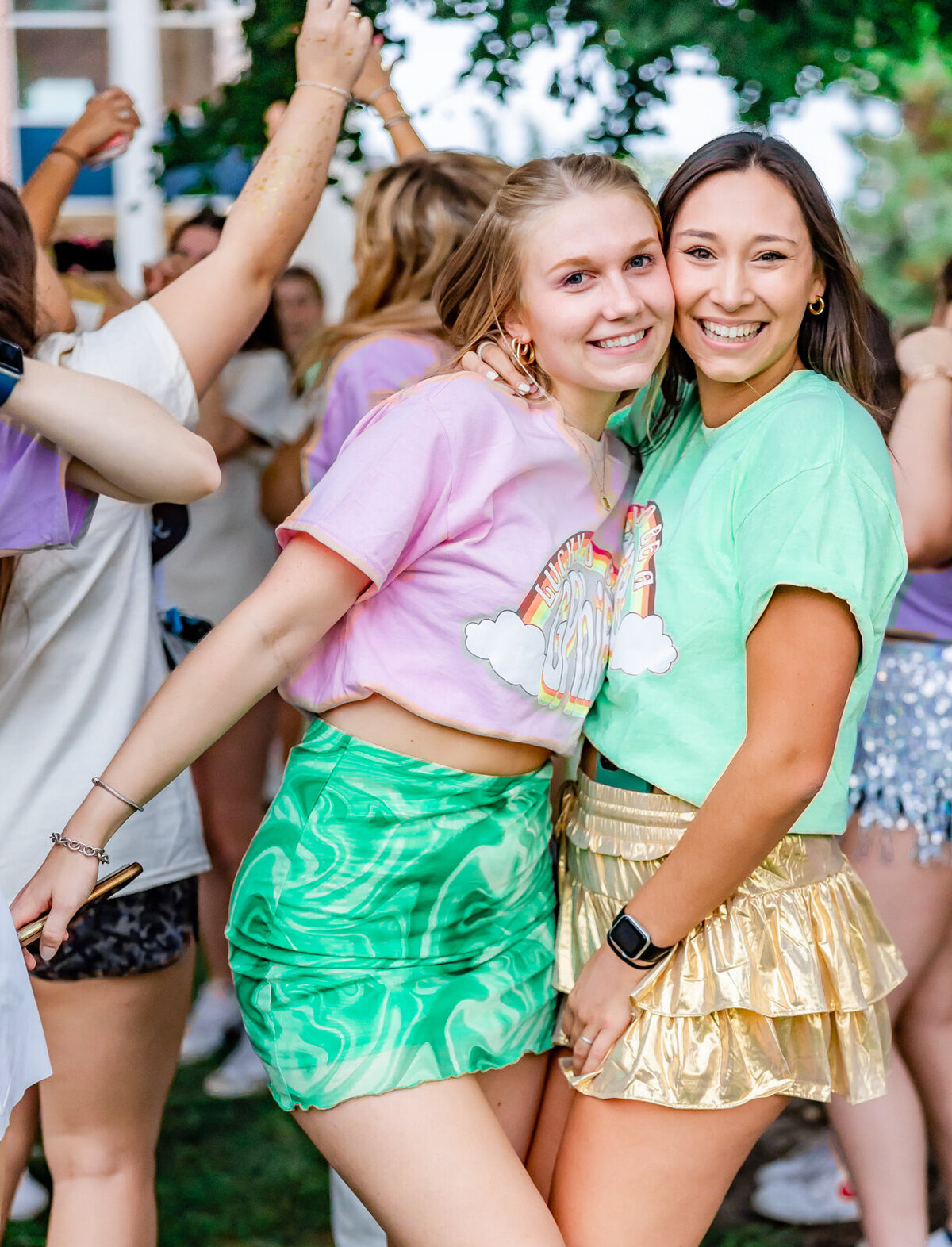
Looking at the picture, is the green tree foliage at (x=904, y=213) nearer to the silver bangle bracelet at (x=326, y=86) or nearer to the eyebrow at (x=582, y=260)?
the silver bangle bracelet at (x=326, y=86)

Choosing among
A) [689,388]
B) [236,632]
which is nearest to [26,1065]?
[236,632]

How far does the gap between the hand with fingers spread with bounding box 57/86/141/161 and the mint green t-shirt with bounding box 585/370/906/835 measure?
1.51 m

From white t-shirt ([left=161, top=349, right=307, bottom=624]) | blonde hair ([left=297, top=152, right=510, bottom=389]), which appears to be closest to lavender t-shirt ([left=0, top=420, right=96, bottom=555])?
blonde hair ([left=297, top=152, right=510, bottom=389])

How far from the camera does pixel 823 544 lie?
1473 mm

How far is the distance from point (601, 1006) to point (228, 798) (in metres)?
2.00

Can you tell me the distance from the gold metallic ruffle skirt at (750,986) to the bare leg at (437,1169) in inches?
6.7

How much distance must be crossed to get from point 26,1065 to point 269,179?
127 cm

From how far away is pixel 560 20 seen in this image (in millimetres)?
2391

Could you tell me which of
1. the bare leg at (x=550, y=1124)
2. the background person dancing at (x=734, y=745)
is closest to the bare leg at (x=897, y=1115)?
the background person dancing at (x=734, y=745)

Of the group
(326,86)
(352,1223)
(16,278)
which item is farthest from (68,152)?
(352,1223)

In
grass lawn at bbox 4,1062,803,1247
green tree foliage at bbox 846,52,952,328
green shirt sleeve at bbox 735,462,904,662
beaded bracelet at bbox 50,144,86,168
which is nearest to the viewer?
green shirt sleeve at bbox 735,462,904,662

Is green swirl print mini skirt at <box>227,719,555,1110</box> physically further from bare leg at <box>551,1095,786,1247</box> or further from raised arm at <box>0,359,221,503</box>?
raised arm at <box>0,359,221,503</box>

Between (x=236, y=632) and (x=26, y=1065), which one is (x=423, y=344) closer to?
(x=236, y=632)

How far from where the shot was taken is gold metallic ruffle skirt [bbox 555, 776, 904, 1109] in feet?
5.24
